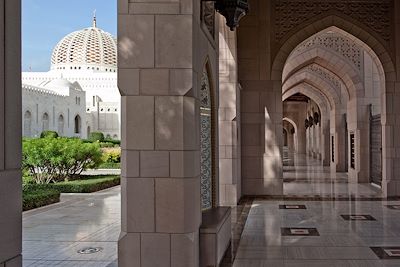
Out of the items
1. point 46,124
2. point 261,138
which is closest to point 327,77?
point 261,138

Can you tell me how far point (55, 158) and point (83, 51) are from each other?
142 ft

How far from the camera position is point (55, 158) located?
10984 millimetres

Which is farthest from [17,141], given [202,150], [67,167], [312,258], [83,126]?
[83,126]

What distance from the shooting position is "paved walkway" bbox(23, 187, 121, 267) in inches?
175

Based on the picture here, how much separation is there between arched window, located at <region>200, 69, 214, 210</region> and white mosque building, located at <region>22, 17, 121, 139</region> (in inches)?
1277

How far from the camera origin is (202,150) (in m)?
4.33

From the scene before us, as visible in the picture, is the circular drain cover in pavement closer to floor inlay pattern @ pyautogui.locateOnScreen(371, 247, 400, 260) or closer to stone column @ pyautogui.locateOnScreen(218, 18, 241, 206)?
floor inlay pattern @ pyautogui.locateOnScreen(371, 247, 400, 260)

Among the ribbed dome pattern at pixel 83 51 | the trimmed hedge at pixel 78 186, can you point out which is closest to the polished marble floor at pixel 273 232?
the trimmed hedge at pixel 78 186

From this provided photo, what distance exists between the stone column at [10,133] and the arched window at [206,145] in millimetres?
2815

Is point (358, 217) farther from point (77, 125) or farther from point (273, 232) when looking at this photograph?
point (77, 125)

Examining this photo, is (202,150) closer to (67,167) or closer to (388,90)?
(388,90)

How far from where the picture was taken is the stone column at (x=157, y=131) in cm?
353

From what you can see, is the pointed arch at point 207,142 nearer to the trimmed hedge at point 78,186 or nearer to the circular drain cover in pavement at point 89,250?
the circular drain cover in pavement at point 89,250

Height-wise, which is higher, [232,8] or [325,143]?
[232,8]
